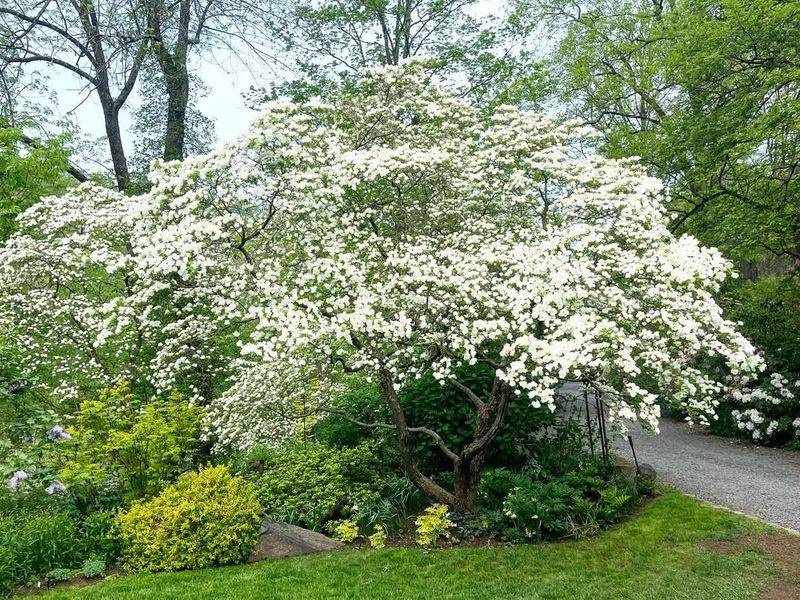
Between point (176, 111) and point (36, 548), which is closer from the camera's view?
point (36, 548)

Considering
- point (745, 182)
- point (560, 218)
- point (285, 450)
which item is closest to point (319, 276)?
point (560, 218)

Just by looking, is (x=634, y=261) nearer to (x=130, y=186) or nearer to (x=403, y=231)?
(x=403, y=231)

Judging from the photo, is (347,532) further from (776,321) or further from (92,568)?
(776,321)

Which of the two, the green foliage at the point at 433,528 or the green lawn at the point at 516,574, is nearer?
the green lawn at the point at 516,574

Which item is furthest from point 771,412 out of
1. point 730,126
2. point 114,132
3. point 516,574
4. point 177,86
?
point 114,132

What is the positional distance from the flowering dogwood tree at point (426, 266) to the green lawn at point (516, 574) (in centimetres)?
150

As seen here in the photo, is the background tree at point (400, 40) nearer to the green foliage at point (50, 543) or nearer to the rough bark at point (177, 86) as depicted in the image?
the rough bark at point (177, 86)

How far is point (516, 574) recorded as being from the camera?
6.78 metres

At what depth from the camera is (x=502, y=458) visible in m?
10.1

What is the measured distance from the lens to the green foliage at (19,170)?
11.6 meters

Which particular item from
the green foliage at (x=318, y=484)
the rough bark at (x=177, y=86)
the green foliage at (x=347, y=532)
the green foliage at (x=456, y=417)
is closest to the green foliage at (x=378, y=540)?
the green foliage at (x=347, y=532)

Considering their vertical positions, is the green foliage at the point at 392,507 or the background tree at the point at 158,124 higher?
the background tree at the point at 158,124

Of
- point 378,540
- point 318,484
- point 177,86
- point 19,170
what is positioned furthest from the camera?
point 177,86

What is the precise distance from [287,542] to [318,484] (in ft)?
4.05
